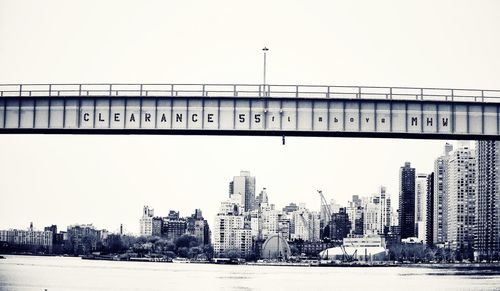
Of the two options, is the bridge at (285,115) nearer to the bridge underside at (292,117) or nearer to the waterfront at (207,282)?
the bridge underside at (292,117)

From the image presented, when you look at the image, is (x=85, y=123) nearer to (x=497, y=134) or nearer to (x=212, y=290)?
(x=497, y=134)

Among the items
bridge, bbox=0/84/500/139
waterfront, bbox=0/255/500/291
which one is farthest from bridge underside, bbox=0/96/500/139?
waterfront, bbox=0/255/500/291

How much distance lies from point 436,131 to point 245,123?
11229 millimetres

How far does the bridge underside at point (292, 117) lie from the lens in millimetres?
51312

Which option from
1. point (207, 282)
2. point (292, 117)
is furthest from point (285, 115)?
point (207, 282)

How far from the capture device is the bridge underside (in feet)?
168

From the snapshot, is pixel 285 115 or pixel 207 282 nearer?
pixel 285 115

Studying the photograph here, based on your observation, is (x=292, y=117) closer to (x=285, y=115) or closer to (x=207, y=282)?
(x=285, y=115)

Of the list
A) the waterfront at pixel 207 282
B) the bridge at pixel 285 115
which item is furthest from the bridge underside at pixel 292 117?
the waterfront at pixel 207 282

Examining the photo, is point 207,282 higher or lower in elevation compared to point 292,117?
lower

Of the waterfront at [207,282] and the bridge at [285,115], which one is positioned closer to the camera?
the bridge at [285,115]

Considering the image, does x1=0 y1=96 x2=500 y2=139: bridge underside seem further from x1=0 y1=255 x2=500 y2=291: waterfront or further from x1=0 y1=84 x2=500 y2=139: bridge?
x1=0 y1=255 x2=500 y2=291: waterfront

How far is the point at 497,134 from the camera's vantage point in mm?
51344

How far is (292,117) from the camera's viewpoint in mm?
51438
